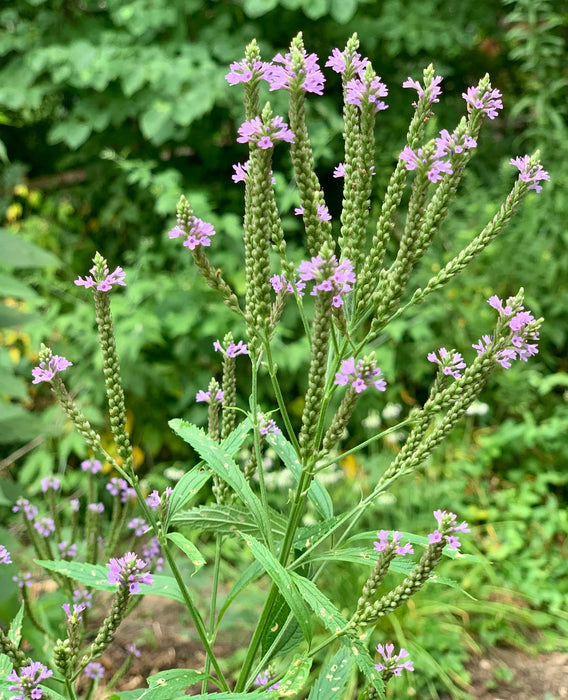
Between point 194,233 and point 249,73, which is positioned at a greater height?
point 249,73

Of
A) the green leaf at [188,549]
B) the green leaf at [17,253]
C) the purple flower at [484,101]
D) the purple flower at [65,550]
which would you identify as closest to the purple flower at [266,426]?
the green leaf at [188,549]

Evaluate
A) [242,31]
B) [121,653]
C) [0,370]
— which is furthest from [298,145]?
[242,31]

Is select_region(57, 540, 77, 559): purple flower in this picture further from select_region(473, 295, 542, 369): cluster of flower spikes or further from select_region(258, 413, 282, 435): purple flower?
select_region(473, 295, 542, 369): cluster of flower spikes

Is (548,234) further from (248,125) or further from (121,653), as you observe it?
(248,125)

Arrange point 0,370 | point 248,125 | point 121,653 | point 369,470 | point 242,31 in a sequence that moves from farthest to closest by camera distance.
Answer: point 242,31
point 369,470
point 121,653
point 0,370
point 248,125

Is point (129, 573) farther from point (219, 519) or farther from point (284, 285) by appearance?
point (284, 285)

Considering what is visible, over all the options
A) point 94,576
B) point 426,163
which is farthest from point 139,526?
point 426,163
